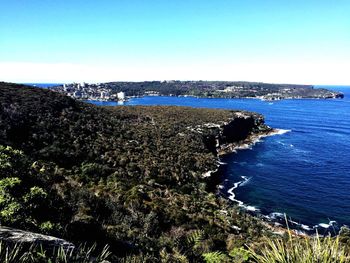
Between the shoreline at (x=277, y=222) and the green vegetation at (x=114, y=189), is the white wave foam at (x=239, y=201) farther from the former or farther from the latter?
the green vegetation at (x=114, y=189)


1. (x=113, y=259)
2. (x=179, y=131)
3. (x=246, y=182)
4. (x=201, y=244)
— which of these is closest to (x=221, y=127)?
(x=179, y=131)

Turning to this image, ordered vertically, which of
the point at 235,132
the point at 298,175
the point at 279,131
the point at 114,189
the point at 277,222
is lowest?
the point at 277,222

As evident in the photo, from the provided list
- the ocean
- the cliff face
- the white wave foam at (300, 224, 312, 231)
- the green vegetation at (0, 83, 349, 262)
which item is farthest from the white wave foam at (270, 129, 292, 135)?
the white wave foam at (300, 224, 312, 231)

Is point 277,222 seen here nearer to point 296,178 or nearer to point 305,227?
point 305,227

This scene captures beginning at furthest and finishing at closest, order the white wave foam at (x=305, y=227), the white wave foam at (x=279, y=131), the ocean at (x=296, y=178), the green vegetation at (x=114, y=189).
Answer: the white wave foam at (x=279, y=131), the ocean at (x=296, y=178), the white wave foam at (x=305, y=227), the green vegetation at (x=114, y=189)

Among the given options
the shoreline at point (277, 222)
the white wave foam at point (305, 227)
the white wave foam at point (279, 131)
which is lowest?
the white wave foam at point (305, 227)

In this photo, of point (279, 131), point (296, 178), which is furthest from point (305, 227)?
point (279, 131)

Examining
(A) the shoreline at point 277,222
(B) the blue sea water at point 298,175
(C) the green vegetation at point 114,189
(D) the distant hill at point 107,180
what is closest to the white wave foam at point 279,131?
(B) the blue sea water at point 298,175

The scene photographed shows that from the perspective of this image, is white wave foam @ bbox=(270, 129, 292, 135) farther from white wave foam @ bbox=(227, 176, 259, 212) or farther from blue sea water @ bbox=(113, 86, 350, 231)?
white wave foam @ bbox=(227, 176, 259, 212)

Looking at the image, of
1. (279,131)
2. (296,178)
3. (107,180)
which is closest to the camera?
(107,180)

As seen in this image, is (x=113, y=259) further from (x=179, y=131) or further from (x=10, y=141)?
(x=179, y=131)
